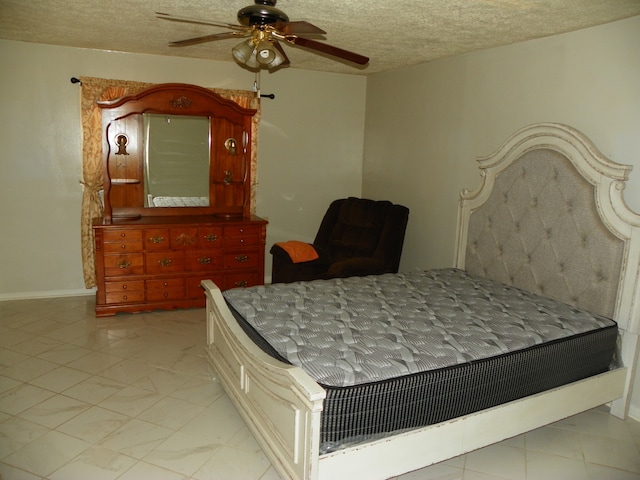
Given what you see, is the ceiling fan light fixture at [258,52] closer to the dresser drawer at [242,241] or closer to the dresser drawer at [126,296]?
the dresser drawer at [242,241]

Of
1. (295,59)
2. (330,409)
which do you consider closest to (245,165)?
(295,59)

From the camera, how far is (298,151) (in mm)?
5316

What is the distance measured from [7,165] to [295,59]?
8.91 ft

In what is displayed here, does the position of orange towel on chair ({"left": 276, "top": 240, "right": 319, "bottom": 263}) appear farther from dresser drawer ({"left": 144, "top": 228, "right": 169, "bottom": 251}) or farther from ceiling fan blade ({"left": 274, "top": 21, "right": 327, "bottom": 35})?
ceiling fan blade ({"left": 274, "top": 21, "right": 327, "bottom": 35})

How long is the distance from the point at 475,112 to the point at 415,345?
233 cm

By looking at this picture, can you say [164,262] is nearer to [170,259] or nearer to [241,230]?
[170,259]

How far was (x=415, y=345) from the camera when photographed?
230 cm

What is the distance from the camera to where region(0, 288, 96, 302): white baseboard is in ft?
15.0

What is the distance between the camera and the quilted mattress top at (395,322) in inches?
84.3

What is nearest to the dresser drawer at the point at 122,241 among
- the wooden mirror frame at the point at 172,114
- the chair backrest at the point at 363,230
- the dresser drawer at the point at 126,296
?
the wooden mirror frame at the point at 172,114

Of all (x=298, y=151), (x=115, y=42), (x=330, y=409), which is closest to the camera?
(x=330, y=409)

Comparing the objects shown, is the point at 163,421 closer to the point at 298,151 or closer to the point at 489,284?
the point at 489,284

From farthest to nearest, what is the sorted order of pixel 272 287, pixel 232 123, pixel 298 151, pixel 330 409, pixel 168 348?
pixel 298 151, pixel 232 123, pixel 168 348, pixel 272 287, pixel 330 409

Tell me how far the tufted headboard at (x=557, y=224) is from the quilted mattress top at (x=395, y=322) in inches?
6.1
